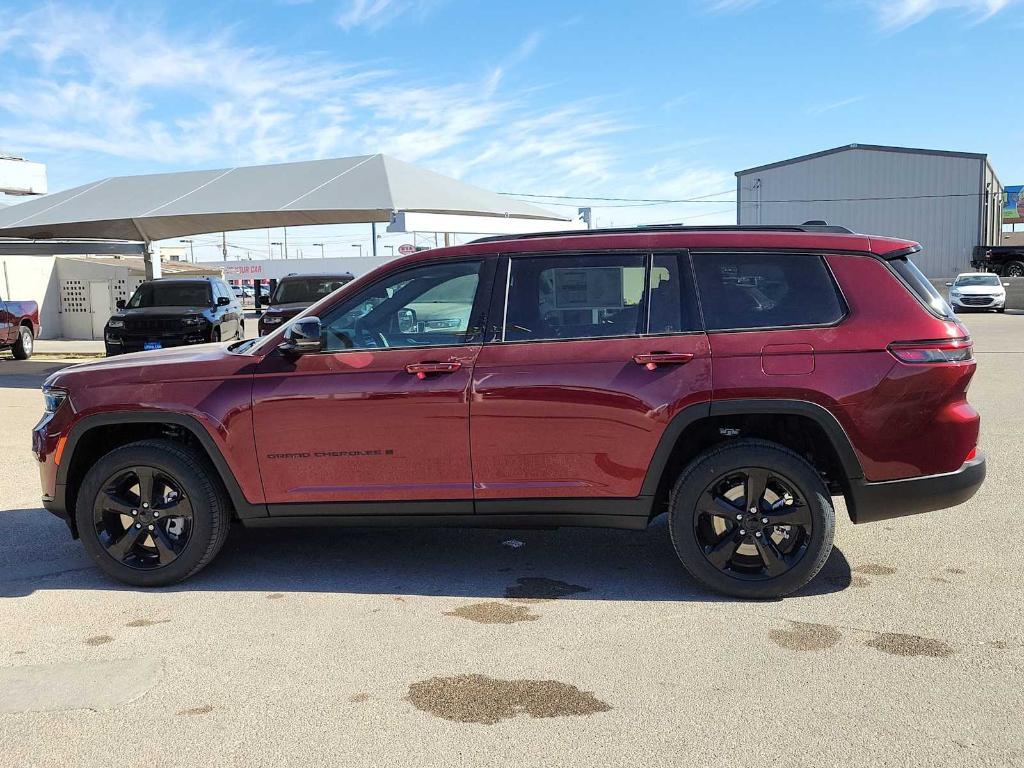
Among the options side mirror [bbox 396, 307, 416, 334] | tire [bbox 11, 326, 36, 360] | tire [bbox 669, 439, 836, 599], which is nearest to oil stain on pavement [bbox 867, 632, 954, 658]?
tire [bbox 669, 439, 836, 599]

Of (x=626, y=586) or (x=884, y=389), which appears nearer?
(x=884, y=389)

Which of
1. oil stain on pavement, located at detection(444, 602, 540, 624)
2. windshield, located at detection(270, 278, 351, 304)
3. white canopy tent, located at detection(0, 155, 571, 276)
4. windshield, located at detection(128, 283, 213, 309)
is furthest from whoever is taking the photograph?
windshield, located at detection(270, 278, 351, 304)

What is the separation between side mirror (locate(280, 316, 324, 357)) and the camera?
14.8 ft

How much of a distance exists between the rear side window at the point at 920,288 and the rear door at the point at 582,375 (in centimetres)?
101

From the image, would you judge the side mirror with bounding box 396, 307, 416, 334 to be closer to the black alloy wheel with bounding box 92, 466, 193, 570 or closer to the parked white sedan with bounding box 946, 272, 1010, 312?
the black alloy wheel with bounding box 92, 466, 193, 570

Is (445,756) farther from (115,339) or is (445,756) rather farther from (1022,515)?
(115,339)

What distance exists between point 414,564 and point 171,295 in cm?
1290

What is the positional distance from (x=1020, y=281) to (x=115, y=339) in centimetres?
3765

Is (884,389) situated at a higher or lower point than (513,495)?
higher

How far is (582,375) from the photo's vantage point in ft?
14.5

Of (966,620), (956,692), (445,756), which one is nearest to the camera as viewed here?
(445,756)

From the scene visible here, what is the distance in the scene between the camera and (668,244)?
15.1 feet

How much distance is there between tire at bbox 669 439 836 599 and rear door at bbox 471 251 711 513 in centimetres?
28

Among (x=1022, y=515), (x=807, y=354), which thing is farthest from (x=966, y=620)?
(x=1022, y=515)
